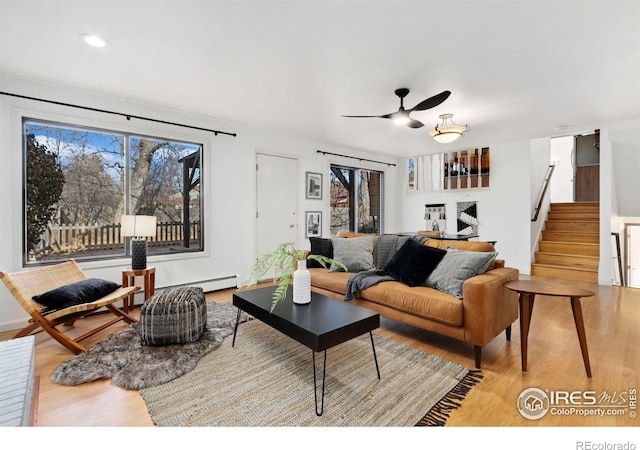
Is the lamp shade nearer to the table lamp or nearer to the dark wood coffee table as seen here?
the table lamp

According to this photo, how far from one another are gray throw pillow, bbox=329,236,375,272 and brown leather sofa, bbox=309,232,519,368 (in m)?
0.46

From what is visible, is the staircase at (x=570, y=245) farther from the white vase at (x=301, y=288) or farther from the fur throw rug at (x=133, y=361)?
the fur throw rug at (x=133, y=361)

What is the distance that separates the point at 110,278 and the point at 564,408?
4321 millimetres

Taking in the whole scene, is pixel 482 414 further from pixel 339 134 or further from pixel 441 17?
pixel 339 134

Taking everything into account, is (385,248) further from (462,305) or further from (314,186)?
(314,186)

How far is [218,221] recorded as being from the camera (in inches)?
171

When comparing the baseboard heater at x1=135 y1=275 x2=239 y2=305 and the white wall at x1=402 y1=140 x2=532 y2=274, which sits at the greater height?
the white wall at x1=402 y1=140 x2=532 y2=274

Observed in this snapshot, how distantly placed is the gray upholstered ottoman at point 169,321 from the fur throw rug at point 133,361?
6 cm

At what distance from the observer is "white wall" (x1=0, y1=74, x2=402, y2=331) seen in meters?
2.90

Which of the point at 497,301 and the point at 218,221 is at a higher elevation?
the point at 218,221

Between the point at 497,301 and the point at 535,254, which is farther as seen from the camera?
the point at 535,254

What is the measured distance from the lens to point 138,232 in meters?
3.28

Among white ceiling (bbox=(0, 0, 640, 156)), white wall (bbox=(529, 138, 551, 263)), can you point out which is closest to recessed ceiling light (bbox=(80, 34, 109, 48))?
white ceiling (bbox=(0, 0, 640, 156))

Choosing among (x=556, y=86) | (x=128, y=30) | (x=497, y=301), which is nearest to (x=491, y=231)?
(x=556, y=86)
